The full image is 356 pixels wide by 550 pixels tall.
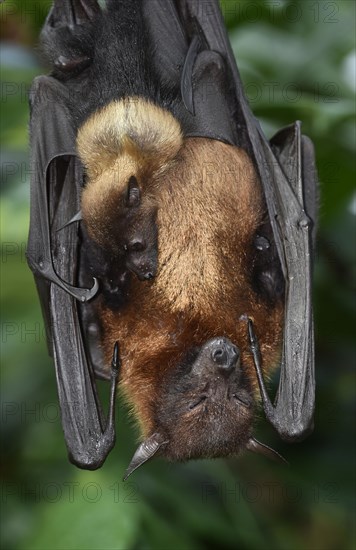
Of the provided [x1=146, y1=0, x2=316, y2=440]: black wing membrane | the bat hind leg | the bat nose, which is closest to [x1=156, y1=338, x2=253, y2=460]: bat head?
the bat nose

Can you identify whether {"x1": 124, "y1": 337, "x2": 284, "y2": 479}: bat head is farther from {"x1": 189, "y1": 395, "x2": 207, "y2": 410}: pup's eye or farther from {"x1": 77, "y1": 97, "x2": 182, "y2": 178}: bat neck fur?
{"x1": 77, "y1": 97, "x2": 182, "y2": 178}: bat neck fur

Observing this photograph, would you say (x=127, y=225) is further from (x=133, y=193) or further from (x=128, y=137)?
(x=128, y=137)

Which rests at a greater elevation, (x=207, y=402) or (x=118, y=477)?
(x=207, y=402)

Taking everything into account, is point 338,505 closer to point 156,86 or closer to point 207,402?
point 207,402

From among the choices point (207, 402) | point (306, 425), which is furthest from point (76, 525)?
point (306, 425)

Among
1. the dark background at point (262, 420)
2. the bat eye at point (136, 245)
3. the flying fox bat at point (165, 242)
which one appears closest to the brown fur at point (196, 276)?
the flying fox bat at point (165, 242)

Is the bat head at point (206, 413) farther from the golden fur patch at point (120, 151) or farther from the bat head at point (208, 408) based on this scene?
the golden fur patch at point (120, 151)
